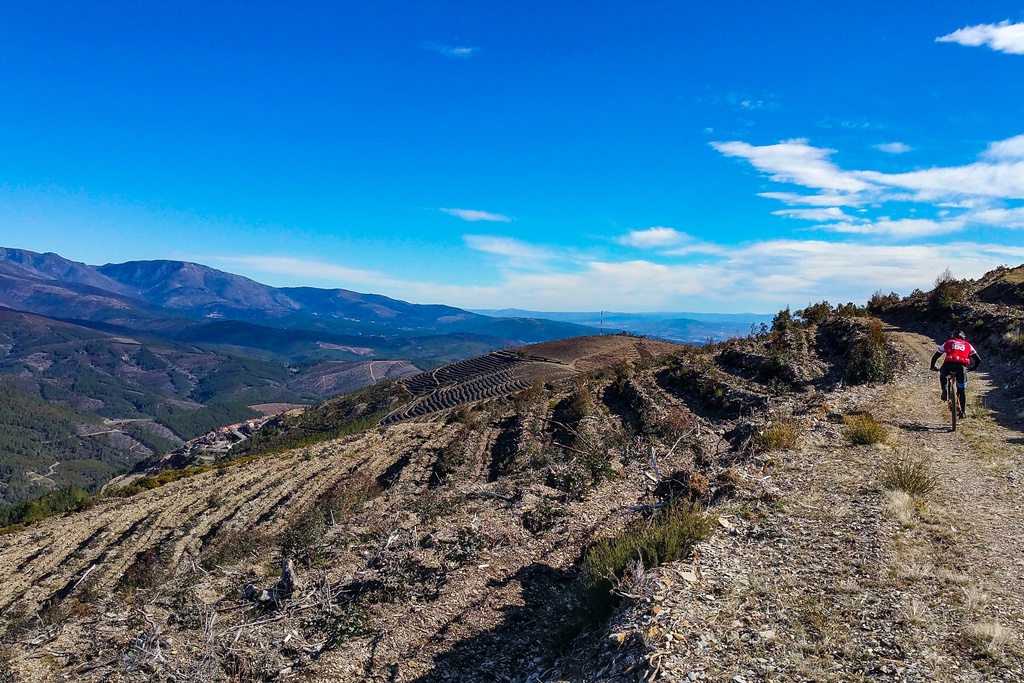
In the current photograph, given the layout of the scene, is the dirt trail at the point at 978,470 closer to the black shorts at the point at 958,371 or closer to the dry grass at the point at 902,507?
the dry grass at the point at 902,507

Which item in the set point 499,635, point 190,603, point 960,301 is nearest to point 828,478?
point 499,635

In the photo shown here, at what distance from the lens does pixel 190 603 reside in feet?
34.0

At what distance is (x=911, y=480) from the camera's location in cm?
802

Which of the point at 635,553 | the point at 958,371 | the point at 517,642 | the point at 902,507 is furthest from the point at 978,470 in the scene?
the point at 517,642

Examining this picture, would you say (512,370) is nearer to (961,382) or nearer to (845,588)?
(961,382)

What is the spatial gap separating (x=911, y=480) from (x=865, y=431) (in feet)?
8.62

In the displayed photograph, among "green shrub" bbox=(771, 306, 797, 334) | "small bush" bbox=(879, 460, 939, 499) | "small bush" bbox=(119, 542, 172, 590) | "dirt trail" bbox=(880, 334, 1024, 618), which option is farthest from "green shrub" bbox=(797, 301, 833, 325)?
"small bush" bbox=(119, 542, 172, 590)

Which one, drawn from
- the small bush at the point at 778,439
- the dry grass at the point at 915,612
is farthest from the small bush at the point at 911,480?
the dry grass at the point at 915,612

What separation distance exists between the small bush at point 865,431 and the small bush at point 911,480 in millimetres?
1654

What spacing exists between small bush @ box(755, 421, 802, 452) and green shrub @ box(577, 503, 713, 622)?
3.88 m

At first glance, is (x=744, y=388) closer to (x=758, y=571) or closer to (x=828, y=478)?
(x=828, y=478)

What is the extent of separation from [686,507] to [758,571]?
54.4 inches

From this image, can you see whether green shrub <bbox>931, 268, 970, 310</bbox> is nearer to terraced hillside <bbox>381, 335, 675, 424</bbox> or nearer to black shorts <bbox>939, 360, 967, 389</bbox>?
black shorts <bbox>939, 360, 967, 389</bbox>

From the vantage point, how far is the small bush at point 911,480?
25.9 feet
